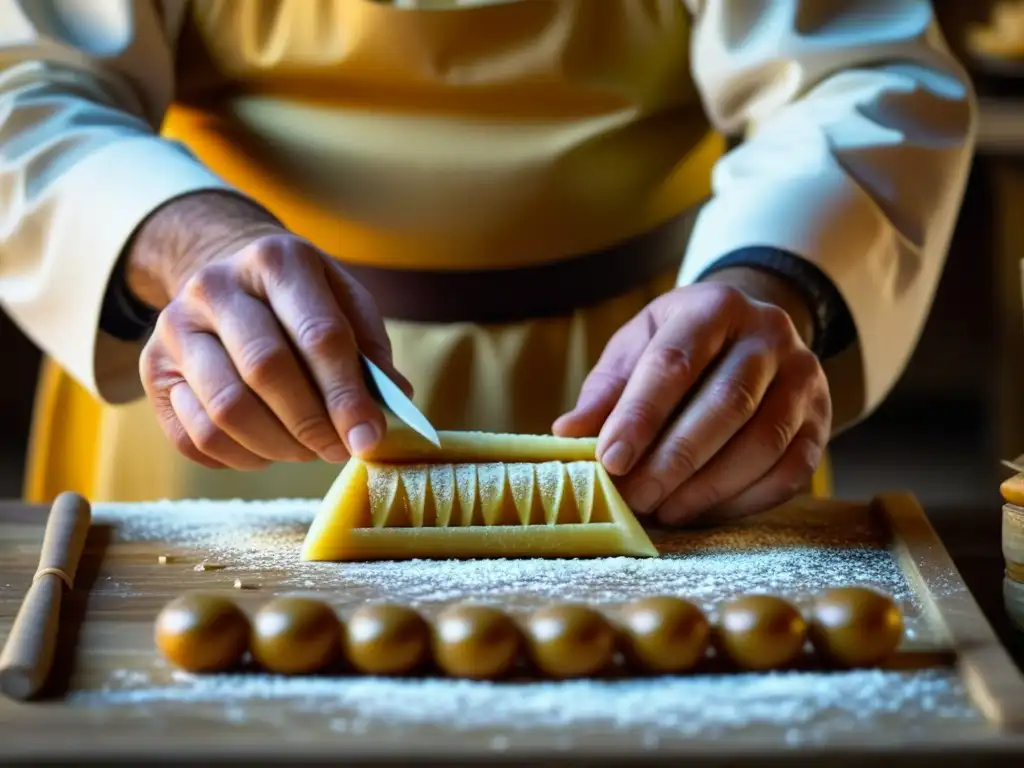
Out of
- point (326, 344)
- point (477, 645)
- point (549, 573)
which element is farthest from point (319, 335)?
point (477, 645)

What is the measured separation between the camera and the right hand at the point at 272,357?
113cm

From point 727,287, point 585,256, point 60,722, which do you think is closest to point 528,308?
point 585,256

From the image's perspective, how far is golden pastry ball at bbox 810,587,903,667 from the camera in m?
0.86

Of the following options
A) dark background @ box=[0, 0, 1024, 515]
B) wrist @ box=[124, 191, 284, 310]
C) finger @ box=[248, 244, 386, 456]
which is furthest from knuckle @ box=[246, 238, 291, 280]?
dark background @ box=[0, 0, 1024, 515]

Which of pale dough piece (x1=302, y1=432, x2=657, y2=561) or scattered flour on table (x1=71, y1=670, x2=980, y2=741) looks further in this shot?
pale dough piece (x1=302, y1=432, x2=657, y2=561)

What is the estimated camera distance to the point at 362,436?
1.14 m

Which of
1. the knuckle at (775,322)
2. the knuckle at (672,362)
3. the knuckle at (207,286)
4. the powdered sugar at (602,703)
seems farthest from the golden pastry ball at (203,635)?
the knuckle at (775,322)

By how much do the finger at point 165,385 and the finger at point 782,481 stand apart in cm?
51

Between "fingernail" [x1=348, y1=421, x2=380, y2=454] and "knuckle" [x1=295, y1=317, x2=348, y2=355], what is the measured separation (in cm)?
7

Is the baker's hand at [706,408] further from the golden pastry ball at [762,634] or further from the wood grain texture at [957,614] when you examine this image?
the golden pastry ball at [762,634]

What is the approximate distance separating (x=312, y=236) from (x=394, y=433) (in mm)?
511

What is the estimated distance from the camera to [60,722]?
772 mm

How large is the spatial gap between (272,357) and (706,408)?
15.7 inches

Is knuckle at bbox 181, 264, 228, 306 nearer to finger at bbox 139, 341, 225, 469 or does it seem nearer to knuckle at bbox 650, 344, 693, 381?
finger at bbox 139, 341, 225, 469
